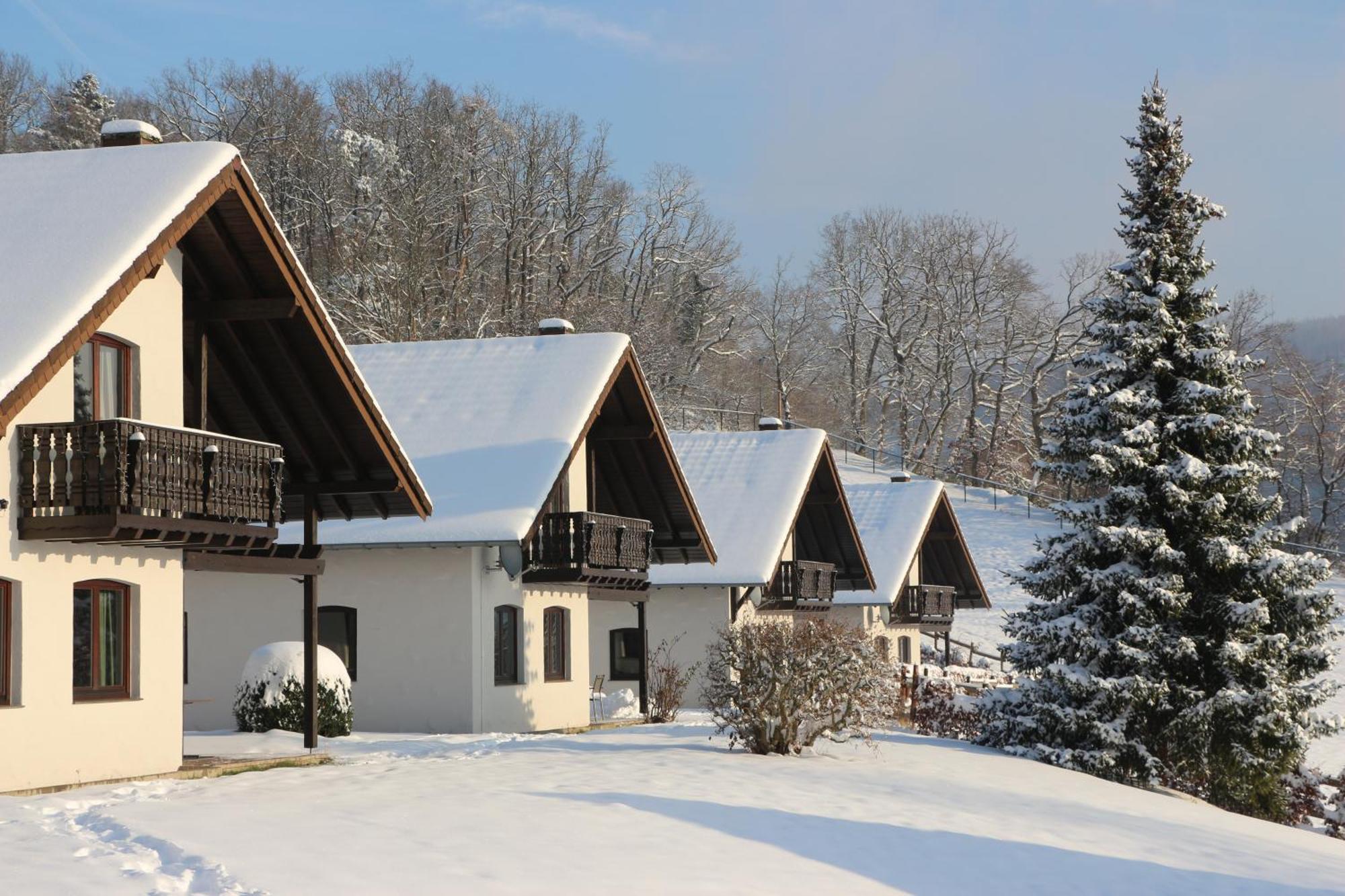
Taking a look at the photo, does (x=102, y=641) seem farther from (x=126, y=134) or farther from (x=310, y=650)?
(x=126, y=134)

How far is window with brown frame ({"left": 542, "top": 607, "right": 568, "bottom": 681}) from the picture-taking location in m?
27.0

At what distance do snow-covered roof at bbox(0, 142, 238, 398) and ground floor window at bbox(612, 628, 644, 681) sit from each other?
59.1ft

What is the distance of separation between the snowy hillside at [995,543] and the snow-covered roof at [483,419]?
23.5 metres

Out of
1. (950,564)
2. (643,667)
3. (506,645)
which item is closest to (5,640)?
(506,645)

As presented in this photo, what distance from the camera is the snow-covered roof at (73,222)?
14219 millimetres

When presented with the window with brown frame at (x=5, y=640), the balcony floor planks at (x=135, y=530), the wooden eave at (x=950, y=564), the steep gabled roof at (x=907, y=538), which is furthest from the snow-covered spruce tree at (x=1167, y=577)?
the wooden eave at (x=950, y=564)

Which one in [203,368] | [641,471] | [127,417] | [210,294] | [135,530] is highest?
[210,294]

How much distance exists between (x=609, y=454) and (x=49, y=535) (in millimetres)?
15363

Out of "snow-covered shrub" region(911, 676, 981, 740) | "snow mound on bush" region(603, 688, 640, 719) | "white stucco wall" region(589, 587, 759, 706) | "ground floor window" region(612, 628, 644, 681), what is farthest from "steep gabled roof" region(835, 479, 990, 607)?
"snow mound on bush" region(603, 688, 640, 719)

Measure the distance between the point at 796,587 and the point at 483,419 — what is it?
1213cm

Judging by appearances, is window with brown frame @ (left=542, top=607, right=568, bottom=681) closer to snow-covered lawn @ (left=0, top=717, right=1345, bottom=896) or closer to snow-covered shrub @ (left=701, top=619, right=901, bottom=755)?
snow-covered lawn @ (left=0, top=717, right=1345, bottom=896)

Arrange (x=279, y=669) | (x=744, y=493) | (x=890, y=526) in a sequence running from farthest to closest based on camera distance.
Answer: (x=890, y=526), (x=744, y=493), (x=279, y=669)

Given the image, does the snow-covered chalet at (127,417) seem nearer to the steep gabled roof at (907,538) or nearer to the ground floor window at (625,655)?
the ground floor window at (625,655)

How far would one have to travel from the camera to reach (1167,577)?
24000 mm
